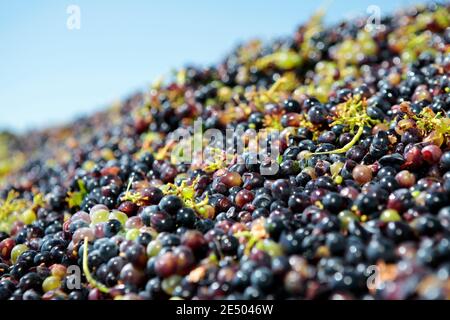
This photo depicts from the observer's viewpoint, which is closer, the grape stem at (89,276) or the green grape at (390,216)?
the green grape at (390,216)

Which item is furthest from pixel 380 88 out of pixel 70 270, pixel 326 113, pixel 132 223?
pixel 70 270

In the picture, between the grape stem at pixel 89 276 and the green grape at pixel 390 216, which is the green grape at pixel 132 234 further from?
the green grape at pixel 390 216

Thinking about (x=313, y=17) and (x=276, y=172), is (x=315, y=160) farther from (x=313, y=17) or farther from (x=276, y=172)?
(x=313, y=17)

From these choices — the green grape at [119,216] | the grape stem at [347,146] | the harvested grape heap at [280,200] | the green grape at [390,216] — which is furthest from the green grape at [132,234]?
the green grape at [390,216]

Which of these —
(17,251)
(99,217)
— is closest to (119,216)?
(99,217)

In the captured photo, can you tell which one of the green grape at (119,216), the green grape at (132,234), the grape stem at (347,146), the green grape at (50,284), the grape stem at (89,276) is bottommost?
the green grape at (50,284)

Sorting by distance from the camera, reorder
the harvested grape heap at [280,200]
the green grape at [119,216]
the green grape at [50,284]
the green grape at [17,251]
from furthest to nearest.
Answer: the green grape at [17,251] → the green grape at [119,216] → the green grape at [50,284] → the harvested grape heap at [280,200]

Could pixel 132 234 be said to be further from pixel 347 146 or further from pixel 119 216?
pixel 347 146

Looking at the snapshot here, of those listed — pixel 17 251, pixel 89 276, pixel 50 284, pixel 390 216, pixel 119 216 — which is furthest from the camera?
pixel 17 251

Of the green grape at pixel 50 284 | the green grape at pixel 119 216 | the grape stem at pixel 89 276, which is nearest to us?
the grape stem at pixel 89 276
